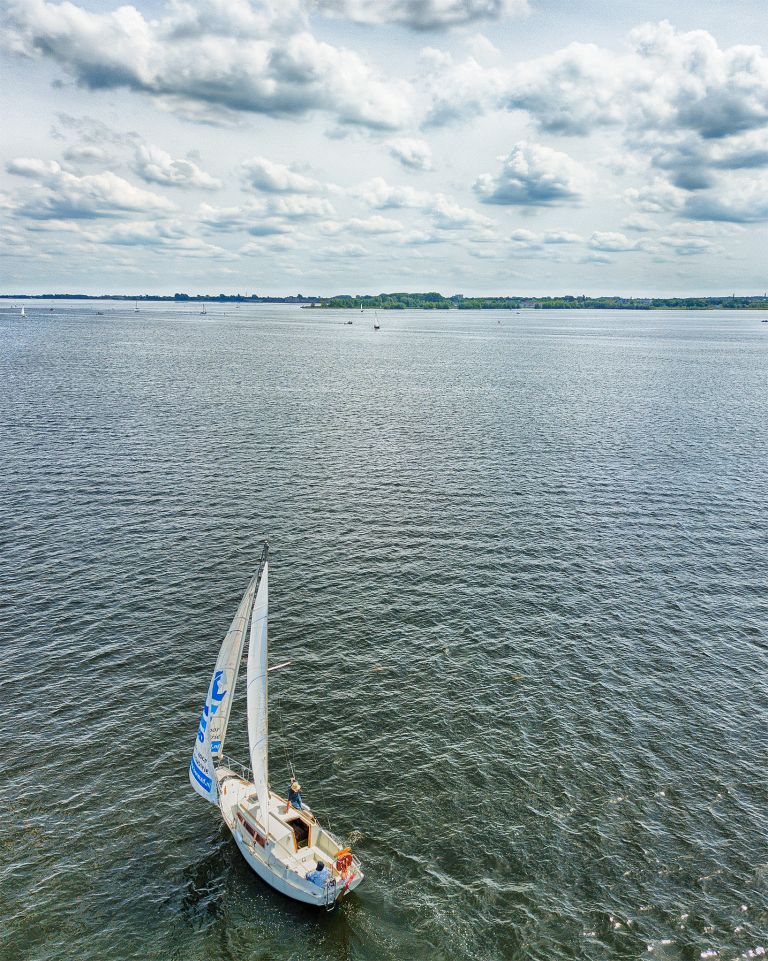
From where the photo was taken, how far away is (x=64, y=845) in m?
34.8

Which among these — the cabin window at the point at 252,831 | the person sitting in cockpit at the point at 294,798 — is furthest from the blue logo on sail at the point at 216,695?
the person sitting in cockpit at the point at 294,798

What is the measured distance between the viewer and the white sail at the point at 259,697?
33625 mm

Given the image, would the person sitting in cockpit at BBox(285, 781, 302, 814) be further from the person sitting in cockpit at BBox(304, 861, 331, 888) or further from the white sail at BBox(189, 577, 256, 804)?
the person sitting in cockpit at BBox(304, 861, 331, 888)

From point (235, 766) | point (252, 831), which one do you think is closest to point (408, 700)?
point (235, 766)

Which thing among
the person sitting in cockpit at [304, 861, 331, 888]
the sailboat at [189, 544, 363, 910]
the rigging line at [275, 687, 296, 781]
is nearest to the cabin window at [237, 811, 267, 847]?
the sailboat at [189, 544, 363, 910]

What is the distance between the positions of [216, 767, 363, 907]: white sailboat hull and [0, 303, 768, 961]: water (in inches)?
44.7

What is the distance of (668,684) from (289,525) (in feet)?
135

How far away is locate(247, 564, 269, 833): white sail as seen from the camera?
3362 cm

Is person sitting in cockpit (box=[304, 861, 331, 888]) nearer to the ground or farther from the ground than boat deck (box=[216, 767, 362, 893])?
farther from the ground

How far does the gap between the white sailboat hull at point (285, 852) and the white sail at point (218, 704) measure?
1.79 m

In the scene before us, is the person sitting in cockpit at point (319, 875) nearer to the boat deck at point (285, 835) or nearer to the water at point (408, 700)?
the boat deck at point (285, 835)

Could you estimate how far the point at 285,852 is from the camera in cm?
3312

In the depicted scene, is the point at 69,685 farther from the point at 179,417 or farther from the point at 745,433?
the point at 745,433

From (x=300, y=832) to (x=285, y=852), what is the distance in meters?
1.48
